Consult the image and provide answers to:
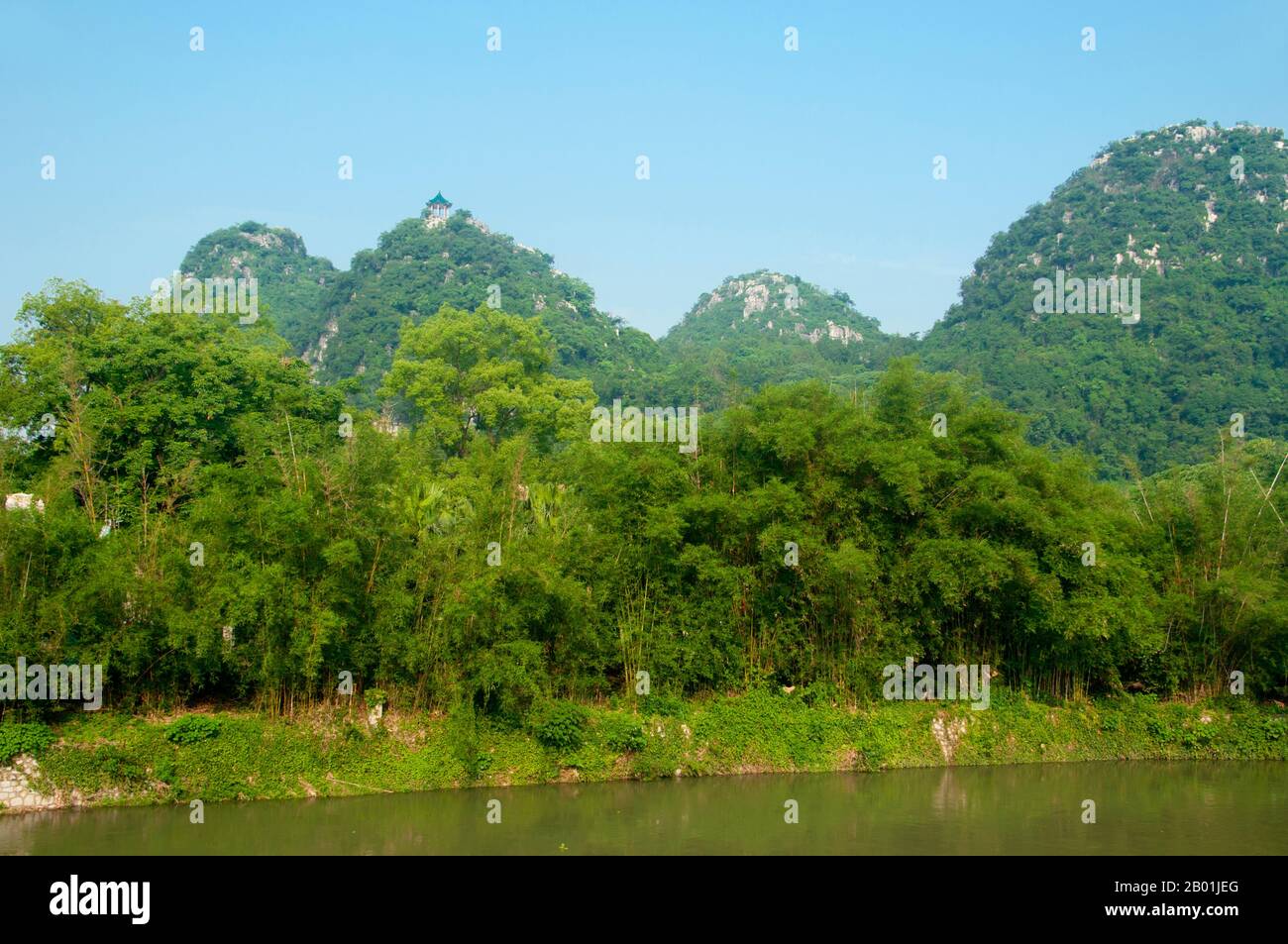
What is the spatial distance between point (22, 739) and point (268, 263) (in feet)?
281

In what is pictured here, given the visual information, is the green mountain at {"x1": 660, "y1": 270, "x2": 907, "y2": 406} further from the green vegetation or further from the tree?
the green vegetation

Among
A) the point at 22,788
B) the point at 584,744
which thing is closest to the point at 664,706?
the point at 584,744

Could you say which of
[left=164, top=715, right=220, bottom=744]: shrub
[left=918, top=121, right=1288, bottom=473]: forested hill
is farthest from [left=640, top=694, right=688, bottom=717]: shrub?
[left=918, top=121, right=1288, bottom=473]: forested hill

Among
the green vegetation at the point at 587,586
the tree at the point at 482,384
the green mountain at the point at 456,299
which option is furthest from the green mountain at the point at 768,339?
the green vegetation at the point at 587,586

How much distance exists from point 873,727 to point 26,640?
1111cm

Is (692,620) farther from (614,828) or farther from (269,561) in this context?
(269,561)

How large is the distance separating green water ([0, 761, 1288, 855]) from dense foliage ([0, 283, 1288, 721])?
1.52 meters

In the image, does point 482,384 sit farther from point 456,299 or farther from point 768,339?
point 768,339

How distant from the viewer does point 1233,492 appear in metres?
17.9

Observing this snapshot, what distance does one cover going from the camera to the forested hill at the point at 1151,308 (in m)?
44.0

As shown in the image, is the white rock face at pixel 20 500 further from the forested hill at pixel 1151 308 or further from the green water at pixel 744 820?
the forested hill at pixel 1151 308

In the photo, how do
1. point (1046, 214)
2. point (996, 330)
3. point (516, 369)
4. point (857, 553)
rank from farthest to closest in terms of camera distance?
point (1046, 214)
point (996, 330)
point (516, 369)
point (857, 553)

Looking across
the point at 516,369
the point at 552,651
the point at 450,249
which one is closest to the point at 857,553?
the point at 552,651

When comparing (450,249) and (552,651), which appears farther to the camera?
(450,249)
